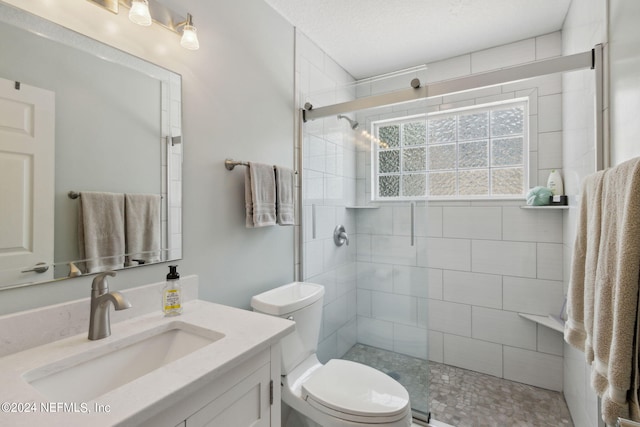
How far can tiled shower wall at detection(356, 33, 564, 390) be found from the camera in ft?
6.55

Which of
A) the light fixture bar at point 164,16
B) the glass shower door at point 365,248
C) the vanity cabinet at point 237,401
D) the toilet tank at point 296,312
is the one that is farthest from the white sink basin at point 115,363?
the light fixture bar at point 164,16

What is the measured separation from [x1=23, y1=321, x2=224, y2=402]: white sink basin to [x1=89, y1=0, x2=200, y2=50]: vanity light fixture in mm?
1087

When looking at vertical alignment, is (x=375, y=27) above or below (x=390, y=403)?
above

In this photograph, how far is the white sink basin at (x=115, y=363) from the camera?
2.50ft

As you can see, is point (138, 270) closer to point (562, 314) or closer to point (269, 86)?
point (269, 86)

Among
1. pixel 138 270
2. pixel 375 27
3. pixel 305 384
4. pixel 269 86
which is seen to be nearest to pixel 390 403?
pixel 305 384

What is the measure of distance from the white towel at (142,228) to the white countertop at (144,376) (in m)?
0.22

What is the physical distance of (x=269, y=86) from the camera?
1.76 m

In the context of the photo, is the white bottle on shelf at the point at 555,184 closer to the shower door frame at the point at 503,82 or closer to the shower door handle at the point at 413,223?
the shower door frame at the point at 503,82

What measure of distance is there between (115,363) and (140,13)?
1.16 meters

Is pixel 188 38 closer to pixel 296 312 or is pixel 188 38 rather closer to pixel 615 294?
pixel 296 312

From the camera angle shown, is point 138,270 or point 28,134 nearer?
point 28,134

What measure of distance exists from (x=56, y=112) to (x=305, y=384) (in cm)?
144

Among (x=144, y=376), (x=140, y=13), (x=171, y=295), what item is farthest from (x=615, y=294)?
(x=140, y=13)
